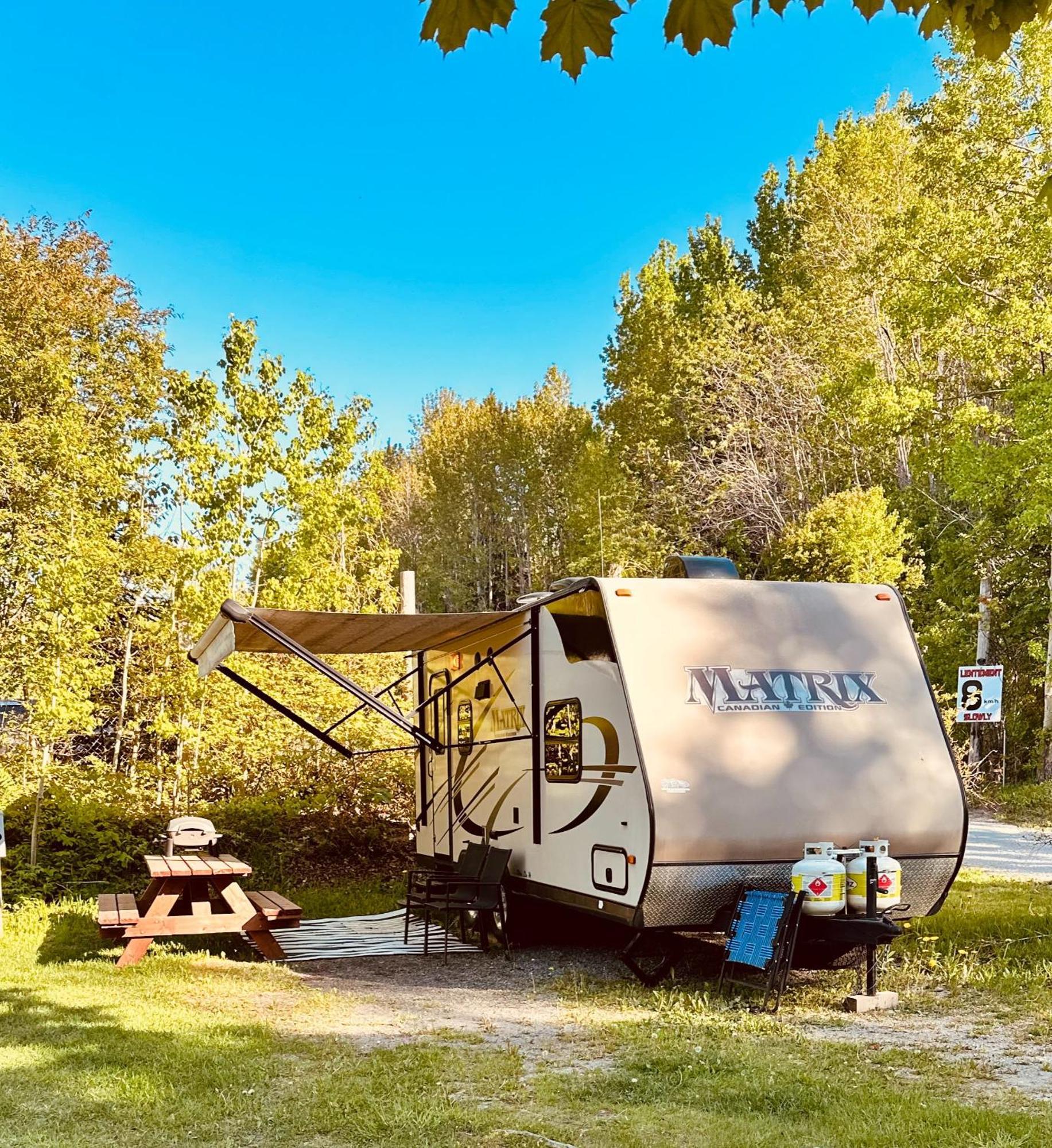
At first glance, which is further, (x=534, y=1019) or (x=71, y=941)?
(x=71, y=941)

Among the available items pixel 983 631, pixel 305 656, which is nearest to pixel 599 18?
A: pixel 305 656

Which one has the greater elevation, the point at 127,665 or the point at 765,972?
the point at 127,665

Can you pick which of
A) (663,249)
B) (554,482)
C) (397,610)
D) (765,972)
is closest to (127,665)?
(397,610)

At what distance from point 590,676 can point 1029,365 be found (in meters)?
11.7

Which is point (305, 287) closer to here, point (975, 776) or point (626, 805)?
point (975, 776)

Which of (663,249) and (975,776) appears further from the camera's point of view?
(663,249)

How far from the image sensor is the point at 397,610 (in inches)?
642

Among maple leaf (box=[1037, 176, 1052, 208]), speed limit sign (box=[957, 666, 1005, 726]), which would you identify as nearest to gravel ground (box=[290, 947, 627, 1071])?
maple leaf (box=[1037, 176, 1052, 208])

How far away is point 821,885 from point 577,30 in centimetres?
527

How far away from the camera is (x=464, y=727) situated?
11.0 m

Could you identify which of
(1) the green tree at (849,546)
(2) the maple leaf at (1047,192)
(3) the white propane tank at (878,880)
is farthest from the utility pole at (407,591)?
(2) the maple leaf at (1047,192)

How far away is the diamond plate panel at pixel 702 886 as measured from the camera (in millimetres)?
7156

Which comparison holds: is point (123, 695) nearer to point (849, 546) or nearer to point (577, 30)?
point (577, 30)

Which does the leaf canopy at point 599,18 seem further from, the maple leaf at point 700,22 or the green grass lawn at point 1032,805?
the green grass lawn at point 1032,805
